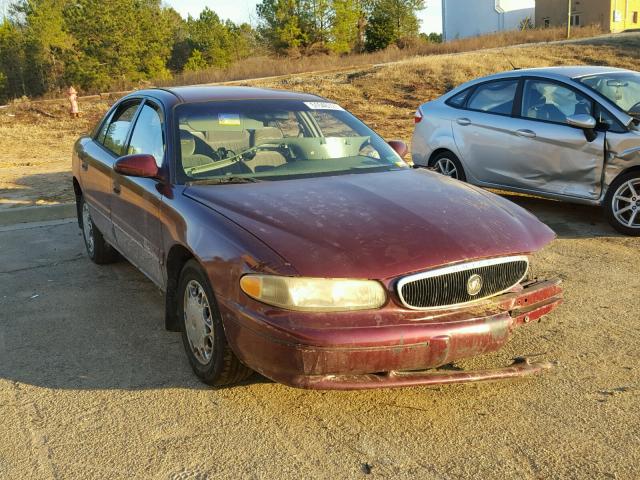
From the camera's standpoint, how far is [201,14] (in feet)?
242

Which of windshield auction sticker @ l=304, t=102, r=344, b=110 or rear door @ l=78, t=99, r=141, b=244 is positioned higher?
windshield auction sticker @ l=304, t=102, r=344, b=110

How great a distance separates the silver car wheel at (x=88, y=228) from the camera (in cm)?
617

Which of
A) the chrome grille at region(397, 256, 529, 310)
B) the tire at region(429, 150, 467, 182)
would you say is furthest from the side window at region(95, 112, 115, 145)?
the tire at region(429, 150, 467, 182)

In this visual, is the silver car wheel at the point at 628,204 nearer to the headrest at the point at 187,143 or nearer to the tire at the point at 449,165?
the tire at the point at 449,165

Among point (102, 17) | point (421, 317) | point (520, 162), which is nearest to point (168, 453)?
point (421, 317)

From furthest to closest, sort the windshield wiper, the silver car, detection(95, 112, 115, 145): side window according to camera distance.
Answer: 1. the silver car
2. detection(95, 112, 115, 145): side window
3. the windshield wiper

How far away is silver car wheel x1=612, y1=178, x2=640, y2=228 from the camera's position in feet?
21.6

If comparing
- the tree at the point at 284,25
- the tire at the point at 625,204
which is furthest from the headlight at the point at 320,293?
the tree at the point at 284,25

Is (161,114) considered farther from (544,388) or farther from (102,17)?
(102,17)

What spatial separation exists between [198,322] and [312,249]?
0.88 meters

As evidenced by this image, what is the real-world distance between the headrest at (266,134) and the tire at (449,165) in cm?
397

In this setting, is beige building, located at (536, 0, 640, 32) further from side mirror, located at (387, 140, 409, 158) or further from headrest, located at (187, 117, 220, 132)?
headrest, located at (187, 117, 220, 132)

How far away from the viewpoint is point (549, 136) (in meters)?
7.18

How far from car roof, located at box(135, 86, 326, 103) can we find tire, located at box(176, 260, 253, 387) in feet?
4.87
